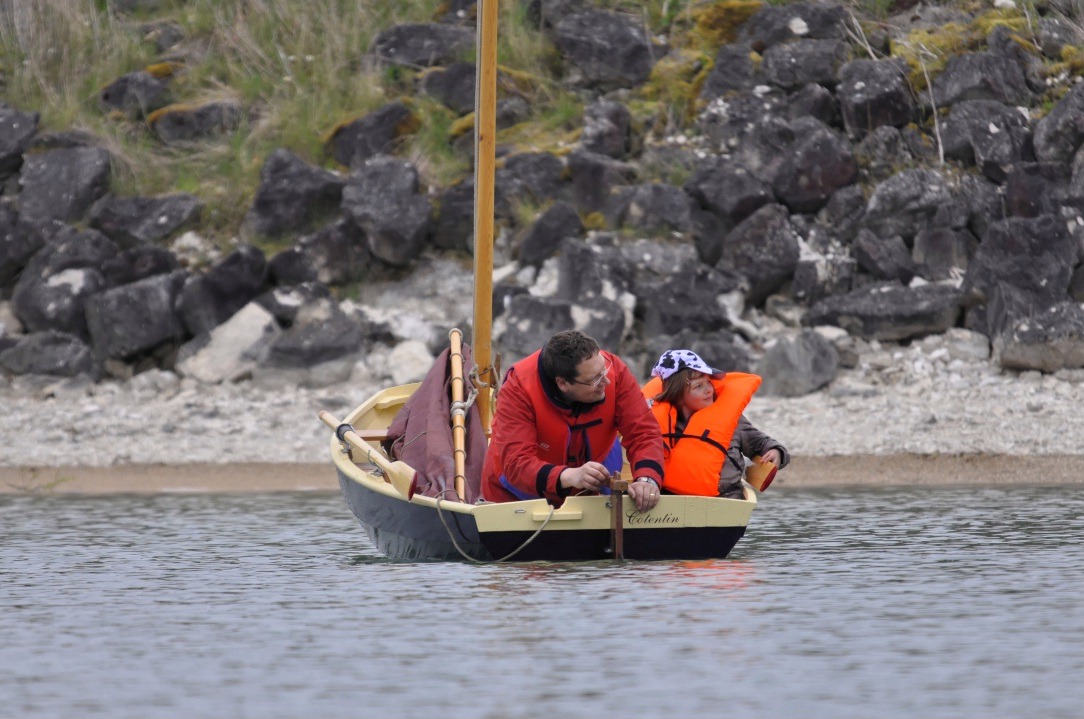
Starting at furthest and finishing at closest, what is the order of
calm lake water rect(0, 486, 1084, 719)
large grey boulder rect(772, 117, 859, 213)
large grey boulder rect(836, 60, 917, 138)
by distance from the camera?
large grey boulder rect(836, 60, 917, 138) < large grey boulder rect(772, 117, 859, 213) < calm lake water rect(0, 486, 1084, 719)

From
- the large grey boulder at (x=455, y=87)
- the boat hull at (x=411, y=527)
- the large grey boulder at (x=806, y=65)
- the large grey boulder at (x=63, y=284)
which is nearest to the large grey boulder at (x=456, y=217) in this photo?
the large grey boulder at (x=455, y=87)

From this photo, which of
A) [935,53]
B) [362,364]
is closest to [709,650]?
[362,364]

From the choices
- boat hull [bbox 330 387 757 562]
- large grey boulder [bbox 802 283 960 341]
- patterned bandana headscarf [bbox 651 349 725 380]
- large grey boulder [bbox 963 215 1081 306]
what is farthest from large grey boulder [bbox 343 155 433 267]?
patterned bandana headscarf [bbox 651 349 725 380]

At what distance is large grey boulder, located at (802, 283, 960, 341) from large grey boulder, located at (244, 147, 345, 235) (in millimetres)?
6442

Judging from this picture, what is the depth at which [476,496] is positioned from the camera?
9773 millimetres

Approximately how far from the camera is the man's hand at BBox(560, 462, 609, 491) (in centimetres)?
816

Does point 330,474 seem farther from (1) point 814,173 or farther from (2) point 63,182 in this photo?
(2) point 63,182

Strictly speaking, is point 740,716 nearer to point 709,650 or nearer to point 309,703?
point 709,650

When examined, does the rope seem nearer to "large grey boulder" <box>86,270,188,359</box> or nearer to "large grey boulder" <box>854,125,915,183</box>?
"large grey boulder" <box>86,270,188,359</box>

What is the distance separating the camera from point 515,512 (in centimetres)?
836

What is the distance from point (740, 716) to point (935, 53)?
55.1ft

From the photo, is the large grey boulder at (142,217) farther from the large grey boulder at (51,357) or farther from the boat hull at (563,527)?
the boat hull at (563,527)

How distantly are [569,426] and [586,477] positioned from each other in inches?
15.7

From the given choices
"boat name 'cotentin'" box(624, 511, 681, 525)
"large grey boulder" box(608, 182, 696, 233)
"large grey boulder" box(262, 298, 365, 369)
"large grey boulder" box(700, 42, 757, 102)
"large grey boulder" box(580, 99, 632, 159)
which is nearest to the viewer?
"boat name 'cotentin'" box(624, 511, 681, 525)
